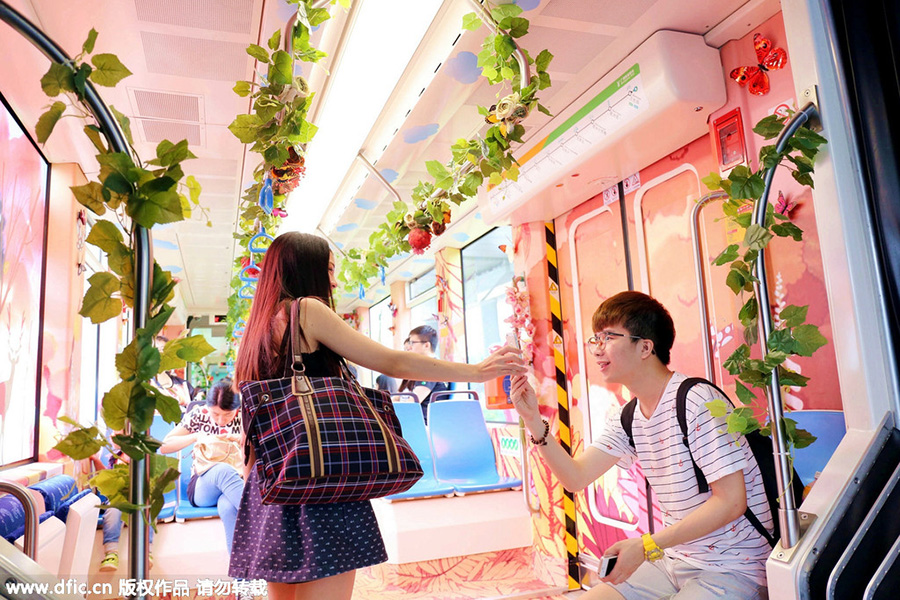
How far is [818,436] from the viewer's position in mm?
2422

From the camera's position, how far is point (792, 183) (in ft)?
8.39

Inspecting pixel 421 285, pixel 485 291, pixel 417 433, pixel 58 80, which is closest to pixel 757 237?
pixel 58 80

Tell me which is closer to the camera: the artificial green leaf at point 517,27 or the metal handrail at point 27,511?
the metal handrail at point 27,511

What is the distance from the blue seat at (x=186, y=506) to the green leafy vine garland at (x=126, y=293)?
9.05ft

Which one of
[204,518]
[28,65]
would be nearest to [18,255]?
[28,65]

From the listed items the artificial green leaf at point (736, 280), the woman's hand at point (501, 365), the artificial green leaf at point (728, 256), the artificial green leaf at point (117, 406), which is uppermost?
the artificial green leaf at point (728, 256)

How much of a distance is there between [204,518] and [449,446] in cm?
180

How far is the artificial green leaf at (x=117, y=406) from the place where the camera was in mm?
1030

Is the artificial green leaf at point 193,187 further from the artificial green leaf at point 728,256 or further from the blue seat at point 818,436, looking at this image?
the blue seat at point 818,436

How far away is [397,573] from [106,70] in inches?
137

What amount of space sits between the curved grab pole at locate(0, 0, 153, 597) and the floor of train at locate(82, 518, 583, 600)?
263 centimetres

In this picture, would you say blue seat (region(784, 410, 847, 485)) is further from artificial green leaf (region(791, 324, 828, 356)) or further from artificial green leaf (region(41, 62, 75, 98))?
artificial green leaf (region(41, 62, 75, 98))

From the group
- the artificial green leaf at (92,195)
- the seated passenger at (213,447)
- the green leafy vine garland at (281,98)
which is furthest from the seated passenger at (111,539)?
the artificial green leaf at (92,195)

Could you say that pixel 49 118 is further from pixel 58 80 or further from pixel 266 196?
pixel 266 196
